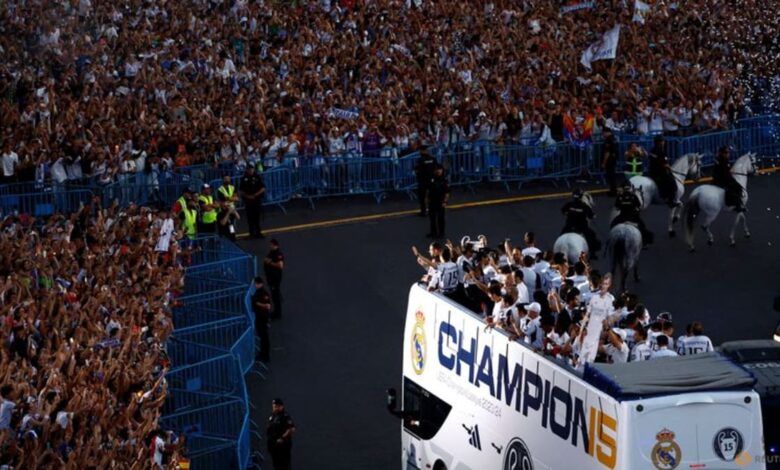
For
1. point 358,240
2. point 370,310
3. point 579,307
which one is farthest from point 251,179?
point 579,307

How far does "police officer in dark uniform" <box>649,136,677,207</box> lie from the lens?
3797 centimetres

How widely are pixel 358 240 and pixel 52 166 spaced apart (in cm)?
708

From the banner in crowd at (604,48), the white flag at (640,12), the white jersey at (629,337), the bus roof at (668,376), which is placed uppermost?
the white flag at (640,12)

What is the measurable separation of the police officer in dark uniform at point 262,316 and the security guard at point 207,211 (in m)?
5.47

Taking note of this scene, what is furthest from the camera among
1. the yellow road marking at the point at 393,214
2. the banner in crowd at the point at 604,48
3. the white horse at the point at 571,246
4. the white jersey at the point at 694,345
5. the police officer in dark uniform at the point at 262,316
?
the banner in crowd at the point at 604,48

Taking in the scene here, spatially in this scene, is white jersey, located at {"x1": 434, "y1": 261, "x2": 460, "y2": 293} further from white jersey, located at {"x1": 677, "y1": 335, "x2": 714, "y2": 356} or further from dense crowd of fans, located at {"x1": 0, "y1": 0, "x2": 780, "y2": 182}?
dense crowd of fans, located at {"x1": 0, "y1": 0, "x2": 780, "y2": 182}

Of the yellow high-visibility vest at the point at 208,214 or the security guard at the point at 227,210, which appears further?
the security guard at the point at 227,210

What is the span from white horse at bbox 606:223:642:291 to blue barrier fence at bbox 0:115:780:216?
9.23m

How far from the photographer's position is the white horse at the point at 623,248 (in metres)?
33.1

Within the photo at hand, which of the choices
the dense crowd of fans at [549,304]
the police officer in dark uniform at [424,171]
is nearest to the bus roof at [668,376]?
the dense crowd of fans at [549,304]

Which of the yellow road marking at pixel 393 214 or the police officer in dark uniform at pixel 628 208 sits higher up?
the police officer in dark uniform at pixel 628 208

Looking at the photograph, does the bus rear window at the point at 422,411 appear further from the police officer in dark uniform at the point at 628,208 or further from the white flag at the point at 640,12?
the white flag at the point at 640,12

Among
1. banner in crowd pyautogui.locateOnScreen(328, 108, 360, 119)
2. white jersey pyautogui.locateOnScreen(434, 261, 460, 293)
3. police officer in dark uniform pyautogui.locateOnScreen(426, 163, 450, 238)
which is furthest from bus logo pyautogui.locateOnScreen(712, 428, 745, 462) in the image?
banner in crowd pyautogui.locateOnScreen(328, 108, 360, 119)

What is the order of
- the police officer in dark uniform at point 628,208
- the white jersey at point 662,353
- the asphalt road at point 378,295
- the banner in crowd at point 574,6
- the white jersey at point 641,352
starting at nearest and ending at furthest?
the white jersey at point 662,353, the white jersey at point 641,352, the asphalt road at point 378,295, the police officer in dark uniform at point 628,208, the banner in crowd at point 574,6
